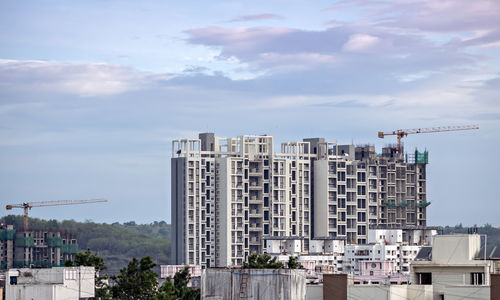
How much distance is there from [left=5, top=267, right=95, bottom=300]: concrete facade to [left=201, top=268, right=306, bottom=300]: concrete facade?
20.3 m

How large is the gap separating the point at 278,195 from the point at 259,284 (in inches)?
4705

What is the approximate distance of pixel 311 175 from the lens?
180 m

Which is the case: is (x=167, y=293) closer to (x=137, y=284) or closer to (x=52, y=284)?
(x=137, y=284)

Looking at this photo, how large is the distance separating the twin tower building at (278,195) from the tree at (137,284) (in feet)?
278

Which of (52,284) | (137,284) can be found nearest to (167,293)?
(137,284)

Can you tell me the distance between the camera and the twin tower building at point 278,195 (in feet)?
548

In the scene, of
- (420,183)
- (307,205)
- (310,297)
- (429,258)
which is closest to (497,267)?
(429,258)

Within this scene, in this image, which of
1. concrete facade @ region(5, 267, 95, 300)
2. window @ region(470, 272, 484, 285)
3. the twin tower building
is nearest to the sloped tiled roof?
window @ region(470, 272, 484, 285)

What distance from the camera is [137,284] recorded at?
7950 centimetres

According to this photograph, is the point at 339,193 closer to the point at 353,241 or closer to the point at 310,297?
the point at 353,241

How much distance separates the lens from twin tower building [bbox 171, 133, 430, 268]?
167 m

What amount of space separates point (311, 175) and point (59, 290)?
11076cm

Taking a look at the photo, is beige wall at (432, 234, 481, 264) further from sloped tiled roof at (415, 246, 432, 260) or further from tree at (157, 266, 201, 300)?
tree at (157, 266, 201, 300)

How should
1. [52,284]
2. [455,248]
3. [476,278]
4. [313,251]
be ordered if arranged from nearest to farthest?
[476,278]
[455,248]
[52,284]
[313,251]
